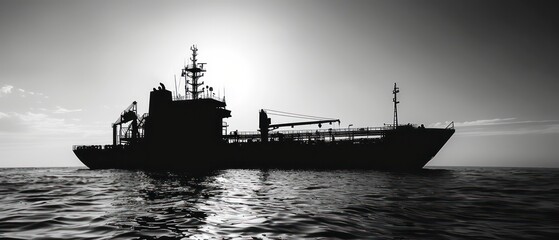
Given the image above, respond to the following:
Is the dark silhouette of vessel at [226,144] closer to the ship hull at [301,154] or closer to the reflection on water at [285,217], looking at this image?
the ship hull at [301,154]

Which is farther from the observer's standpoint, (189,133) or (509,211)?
(189,133)

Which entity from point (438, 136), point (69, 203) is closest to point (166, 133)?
point (69, 203)

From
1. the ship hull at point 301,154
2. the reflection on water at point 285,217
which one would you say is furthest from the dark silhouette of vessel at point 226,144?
the reflection on water at point 285,217

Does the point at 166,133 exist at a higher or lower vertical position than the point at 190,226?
higher

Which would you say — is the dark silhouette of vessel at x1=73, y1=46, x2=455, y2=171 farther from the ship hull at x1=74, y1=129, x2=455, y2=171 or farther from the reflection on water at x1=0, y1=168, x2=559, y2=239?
the reflection on water at x1=0, y1=168, x2=559, y2=239

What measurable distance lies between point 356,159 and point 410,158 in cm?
656

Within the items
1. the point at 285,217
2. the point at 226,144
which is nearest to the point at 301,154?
the point at 226,144

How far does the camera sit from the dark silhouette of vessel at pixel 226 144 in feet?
119

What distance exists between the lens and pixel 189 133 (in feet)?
146

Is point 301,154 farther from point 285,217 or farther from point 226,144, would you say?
point 285,217

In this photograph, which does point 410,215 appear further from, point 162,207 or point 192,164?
point 192,164

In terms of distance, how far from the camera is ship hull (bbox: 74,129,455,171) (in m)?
35.8

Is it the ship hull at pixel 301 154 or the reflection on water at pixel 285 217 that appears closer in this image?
the reflection on water at pixel 285 217

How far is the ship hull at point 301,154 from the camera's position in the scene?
35812 mm
